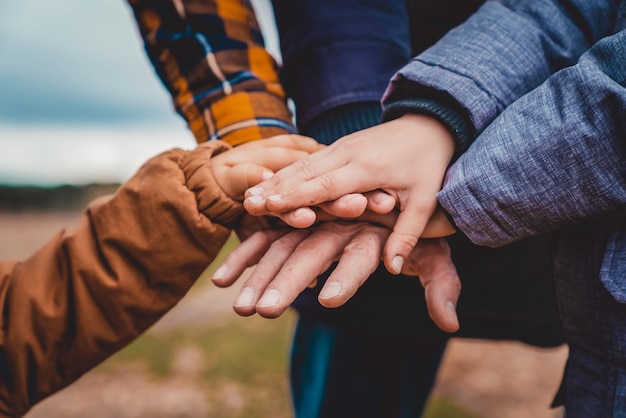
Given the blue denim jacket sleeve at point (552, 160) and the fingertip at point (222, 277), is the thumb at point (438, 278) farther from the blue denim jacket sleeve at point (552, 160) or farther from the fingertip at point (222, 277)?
the fingertip at point (222, 277)

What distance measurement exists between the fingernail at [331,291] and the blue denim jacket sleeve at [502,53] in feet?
1.05

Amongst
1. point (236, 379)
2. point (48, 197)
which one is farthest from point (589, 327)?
point (48, 197)

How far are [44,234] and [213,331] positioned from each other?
4.13 metres

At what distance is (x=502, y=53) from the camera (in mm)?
808

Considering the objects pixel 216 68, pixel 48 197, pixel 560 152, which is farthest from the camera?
pixel 48 197

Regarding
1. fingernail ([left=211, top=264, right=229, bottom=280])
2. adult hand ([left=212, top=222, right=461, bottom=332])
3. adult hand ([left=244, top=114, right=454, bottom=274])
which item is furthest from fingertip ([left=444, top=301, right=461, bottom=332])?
fingernail ([left=211, top=264, right=229, bottom=280])

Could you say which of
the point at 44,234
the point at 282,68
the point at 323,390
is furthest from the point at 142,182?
the point at 44,234

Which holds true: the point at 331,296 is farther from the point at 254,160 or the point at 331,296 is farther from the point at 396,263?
the point at 254,160

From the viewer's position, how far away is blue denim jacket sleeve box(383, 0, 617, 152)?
2.55 feet

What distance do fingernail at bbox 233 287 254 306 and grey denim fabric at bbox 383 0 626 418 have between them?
0.30 meters

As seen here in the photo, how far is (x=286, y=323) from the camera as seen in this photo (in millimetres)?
2951

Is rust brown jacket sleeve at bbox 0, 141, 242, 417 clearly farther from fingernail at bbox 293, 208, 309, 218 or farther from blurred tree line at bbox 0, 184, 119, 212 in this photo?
blurred tree line at bbox 0, 184, 119, 212

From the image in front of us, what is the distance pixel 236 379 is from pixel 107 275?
1.49m

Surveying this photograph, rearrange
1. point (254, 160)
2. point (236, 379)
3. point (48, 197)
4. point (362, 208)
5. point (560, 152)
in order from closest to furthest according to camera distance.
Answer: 1. point (560, 152)
2. point (362, 208)
3. point (254, 160)
4. point (236, 379)
5. point (48, 197)
